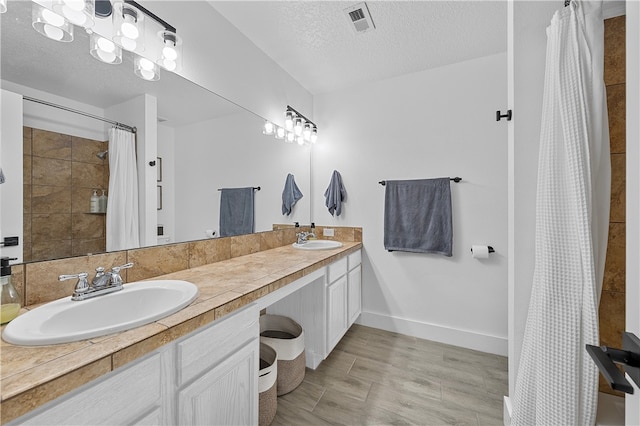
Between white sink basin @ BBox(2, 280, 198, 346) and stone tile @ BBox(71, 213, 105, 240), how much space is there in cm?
27

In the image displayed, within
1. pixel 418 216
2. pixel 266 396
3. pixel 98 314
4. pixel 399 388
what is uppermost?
pixel 418 216

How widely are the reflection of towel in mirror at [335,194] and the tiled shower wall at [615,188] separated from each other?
6.25 ft

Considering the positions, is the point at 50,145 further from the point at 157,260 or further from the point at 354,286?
the point at 354,286

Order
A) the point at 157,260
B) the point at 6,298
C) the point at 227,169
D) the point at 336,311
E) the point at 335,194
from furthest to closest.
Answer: the point at 335,194 < the point at 336,311 < the point at 227,169 < the point at 157,260 < the point at 6,298

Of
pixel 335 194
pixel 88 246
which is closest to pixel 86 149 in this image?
pixel 88 246

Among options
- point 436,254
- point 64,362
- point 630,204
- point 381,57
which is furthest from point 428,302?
point 64,362

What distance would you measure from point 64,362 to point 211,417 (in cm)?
55

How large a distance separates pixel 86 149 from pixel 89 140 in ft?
0.14

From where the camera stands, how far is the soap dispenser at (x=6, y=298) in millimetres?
777

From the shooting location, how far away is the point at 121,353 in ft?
2.14

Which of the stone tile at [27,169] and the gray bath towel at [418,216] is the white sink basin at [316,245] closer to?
the gray bath towel at [418,216]

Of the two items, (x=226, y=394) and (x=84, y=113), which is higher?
(x=84, y=113)

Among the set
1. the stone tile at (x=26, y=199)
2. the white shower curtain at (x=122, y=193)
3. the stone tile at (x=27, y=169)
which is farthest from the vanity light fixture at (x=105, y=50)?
the stone tile at (x=26, y=199)

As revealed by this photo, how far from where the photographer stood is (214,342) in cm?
92
